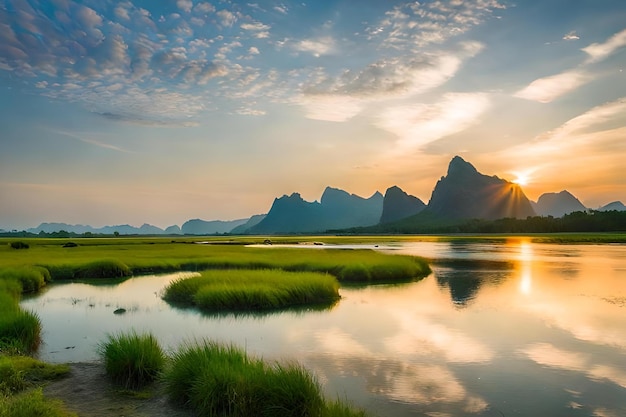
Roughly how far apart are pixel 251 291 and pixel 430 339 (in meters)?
12.3

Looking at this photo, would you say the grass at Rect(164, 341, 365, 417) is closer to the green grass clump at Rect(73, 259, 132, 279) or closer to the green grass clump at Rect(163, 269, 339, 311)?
the green grass clump at Rect(163, 269, 339, 311)

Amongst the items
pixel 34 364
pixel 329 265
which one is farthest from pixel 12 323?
pixel 329 265

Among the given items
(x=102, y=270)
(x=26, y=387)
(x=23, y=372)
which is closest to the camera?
(x=26, y=387)

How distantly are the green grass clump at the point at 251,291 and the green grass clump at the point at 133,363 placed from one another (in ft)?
41.0

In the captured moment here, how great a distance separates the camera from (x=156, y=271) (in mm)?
49094

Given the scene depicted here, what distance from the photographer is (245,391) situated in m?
10.6

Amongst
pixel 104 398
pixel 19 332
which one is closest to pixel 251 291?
pixel 19 332

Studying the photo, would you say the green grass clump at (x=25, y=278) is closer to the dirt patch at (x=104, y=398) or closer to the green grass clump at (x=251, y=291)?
the green grass clump at (x=251, y=291)

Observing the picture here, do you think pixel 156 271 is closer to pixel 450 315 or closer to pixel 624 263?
pixel 450 315

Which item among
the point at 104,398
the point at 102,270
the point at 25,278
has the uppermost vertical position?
the point at 25,278

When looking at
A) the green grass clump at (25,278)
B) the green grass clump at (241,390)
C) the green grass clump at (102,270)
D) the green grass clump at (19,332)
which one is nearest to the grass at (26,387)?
the green grass clump at (19,332)

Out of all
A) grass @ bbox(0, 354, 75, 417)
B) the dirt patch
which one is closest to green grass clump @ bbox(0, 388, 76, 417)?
grass @ bbox(0, 354, 75, 417)

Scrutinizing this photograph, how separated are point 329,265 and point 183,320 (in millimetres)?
23597

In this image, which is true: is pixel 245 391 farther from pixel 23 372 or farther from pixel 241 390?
pixel 23 372
